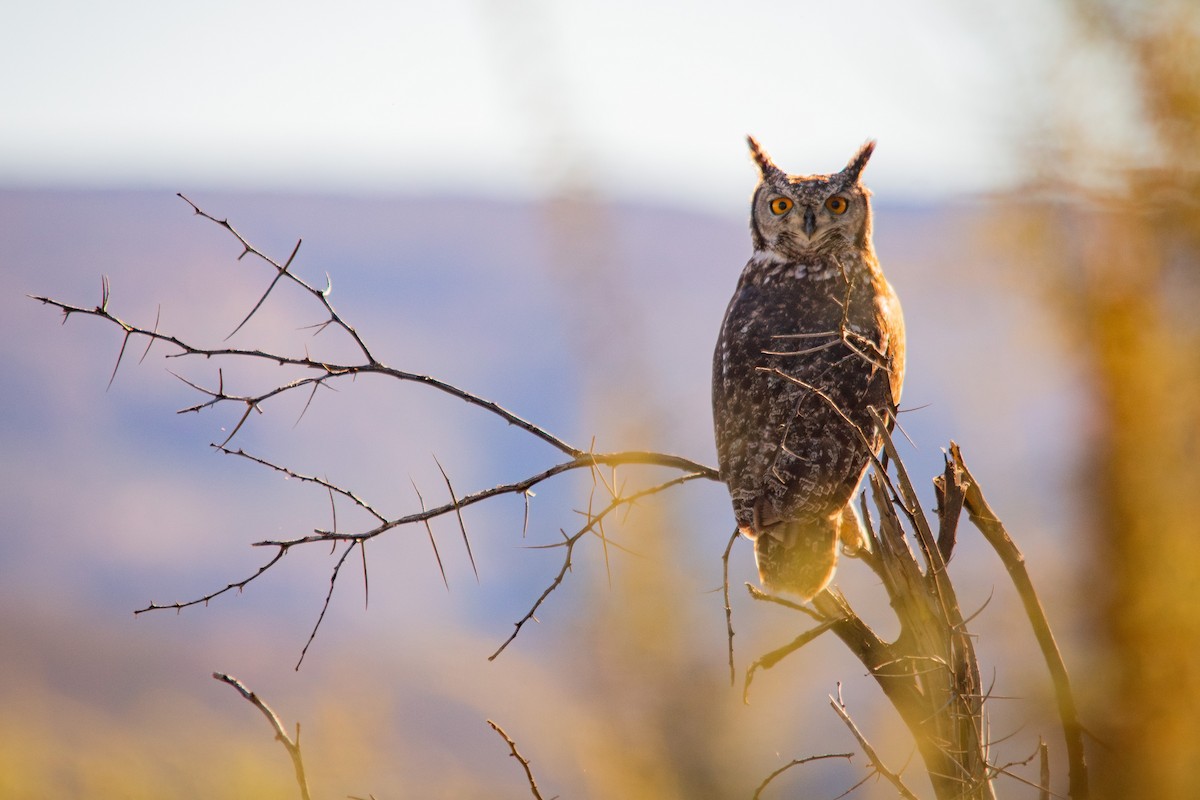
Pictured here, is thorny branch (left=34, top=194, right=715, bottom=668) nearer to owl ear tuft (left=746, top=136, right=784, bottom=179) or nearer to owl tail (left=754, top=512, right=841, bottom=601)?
owl tail (left=754, top=512, right=841, bottom=601)

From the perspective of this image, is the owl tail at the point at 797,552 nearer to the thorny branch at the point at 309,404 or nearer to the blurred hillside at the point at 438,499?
the thorny branch at the point at 309,404

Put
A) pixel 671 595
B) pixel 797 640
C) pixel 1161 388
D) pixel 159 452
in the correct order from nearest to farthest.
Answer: pixel 797 640, pixel 1161 388, pixel 671 595, pixel 159 452

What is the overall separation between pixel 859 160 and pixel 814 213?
55cm

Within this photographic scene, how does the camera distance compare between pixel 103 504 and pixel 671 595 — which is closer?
pixel 671 595

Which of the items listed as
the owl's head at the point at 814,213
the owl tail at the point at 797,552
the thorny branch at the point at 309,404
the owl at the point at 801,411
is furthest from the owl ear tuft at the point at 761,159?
the thorny branch at the point at 309,404

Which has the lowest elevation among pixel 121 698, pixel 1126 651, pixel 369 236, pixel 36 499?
pixel 121 698

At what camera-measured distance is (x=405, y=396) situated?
2235 inches

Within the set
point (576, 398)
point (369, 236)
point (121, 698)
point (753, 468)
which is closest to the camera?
point (753, 468)

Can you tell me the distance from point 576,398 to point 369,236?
20.8m

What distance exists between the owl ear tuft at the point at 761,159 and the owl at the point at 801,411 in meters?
0.78

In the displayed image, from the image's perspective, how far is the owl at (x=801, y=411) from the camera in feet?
12.9

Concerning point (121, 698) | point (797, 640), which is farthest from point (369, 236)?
point (797, 640)

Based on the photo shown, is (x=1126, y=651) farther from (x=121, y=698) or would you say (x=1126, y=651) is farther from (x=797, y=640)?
(x=121, y=698)

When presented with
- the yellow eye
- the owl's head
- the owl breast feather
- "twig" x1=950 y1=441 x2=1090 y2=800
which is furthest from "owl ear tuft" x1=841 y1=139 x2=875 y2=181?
"twig" x1=950 y1=441 x2=1090 y2=800
